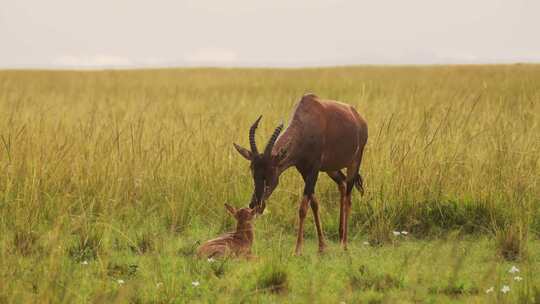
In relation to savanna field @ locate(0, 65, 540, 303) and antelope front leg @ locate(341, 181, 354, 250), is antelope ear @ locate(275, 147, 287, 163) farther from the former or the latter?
antelope front leg @ locate(341, 181, 354, 250)

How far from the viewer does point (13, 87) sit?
2498 centimetres

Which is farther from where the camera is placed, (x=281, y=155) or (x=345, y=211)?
(x=345, y=211)

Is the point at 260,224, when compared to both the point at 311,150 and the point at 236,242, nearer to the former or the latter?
the point at 236,242

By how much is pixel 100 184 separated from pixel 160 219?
944 mm

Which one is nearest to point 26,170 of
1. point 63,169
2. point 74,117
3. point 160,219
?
point 63,169

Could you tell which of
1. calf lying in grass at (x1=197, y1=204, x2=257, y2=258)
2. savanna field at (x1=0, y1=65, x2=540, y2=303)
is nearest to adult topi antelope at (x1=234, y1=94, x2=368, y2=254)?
calf lying in grass at (x1=197, y1=204, x2=257, y2=258)

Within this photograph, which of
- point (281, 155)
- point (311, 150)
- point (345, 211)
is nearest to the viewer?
point (281, 155)

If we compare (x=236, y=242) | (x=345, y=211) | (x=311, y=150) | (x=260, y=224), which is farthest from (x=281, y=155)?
(x=260, y=224)

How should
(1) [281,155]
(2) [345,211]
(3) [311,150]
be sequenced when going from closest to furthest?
(1) [281,155] < (3) [311,150] < (2) [345,211]

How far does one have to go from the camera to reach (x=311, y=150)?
253 inches

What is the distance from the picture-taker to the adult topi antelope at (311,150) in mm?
6039

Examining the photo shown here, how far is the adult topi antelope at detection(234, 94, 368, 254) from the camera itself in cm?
604

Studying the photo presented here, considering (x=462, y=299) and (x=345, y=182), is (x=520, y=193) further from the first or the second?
(x=462, y=299)

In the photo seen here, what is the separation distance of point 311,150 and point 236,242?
1.04 meters
